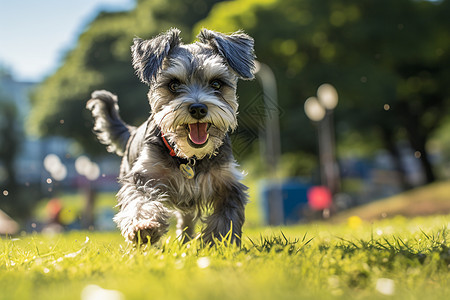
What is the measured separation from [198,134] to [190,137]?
8cm

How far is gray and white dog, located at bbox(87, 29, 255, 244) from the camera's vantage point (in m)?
4.95

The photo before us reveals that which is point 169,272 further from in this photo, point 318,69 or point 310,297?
point 318,69

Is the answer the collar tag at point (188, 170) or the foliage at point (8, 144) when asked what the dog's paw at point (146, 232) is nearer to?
the collar tag at point (188, 170)

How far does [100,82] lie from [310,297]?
90.0 ft

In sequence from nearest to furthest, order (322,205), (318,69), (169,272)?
(169,272), (322,205), (318,69)

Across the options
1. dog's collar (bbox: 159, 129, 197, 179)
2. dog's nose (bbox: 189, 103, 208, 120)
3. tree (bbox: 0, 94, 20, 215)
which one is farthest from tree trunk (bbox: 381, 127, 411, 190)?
dog's nose (bbox: 189, 103, 208, 120)

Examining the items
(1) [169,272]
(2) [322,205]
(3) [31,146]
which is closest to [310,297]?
(1) [169,272]

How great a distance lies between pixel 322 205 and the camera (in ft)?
61.3

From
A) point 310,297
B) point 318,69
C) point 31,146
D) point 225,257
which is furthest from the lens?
point 31,146

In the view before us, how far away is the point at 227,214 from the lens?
204 inches

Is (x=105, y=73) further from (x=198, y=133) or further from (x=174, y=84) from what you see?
(x=198, y=133)

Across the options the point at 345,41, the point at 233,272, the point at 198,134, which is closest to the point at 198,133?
the point at 198,134

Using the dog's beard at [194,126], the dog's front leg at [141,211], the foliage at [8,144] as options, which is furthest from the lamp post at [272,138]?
the foliage at [8,144]

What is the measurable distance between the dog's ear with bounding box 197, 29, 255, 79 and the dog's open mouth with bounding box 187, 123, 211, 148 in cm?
73
